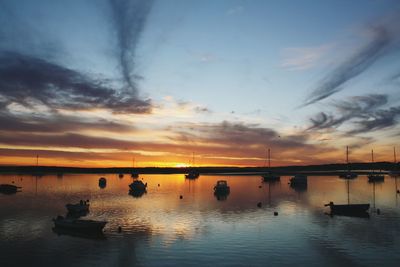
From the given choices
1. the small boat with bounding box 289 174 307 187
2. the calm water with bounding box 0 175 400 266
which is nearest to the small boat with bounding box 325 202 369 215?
the calm water with bounding box 0 175 400 266

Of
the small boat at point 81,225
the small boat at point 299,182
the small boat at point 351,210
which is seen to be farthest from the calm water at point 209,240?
the small boat at point 299,182

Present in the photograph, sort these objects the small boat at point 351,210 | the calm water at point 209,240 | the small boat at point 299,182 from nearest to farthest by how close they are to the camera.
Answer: the calm water at point 209,240
the small boat at point 351,210
the small boat at point 299,182

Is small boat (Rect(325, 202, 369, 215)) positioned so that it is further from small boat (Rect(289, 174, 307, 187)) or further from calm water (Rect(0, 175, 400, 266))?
small boat (Rect(289, 174, 307, 187))

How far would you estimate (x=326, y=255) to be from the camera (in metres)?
42.0

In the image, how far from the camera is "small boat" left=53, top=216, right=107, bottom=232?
53.9 m

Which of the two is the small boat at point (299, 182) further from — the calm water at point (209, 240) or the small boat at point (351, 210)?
the small boat at point (351, 210)

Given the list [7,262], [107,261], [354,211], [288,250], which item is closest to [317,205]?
[354,211]

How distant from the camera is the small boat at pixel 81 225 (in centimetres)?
5394

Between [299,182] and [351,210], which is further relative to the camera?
[299,182]

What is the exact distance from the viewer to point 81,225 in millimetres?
54719

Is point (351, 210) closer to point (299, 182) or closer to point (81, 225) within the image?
point (81, 225)

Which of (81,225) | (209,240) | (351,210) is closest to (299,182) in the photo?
(351,210)

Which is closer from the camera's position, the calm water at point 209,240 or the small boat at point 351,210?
the calm water at point 209,240

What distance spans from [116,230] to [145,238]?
8157mm
